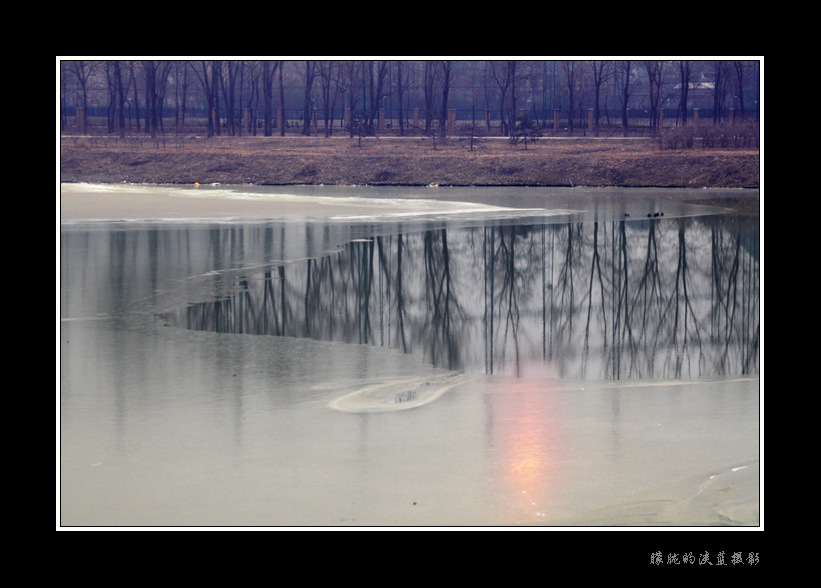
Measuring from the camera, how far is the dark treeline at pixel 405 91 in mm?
61094

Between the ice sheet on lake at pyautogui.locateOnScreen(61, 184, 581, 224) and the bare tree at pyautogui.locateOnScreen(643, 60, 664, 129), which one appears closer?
the ice sheet on lake at pyautogui.locateOnScreen(61, 184, 581, 224)

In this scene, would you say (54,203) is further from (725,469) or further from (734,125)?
(734,125)

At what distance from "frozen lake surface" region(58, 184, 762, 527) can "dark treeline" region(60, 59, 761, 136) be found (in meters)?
44.3

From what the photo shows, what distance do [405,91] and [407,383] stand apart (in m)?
60.4

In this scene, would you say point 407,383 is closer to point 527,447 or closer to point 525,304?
point 527,447

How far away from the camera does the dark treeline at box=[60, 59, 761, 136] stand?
61.1 meters

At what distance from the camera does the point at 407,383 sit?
877 centimetres

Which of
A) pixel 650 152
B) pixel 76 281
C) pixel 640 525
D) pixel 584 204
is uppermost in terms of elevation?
pixel 650 152

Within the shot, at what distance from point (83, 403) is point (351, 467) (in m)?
2.61

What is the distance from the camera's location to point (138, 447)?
7.02m

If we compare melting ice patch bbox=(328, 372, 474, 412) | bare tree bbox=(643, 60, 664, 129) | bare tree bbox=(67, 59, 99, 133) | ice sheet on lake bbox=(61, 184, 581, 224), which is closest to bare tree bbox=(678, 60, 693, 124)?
bare tree bbox=(643, 60, 664, 129)

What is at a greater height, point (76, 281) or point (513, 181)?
point (513, 181)

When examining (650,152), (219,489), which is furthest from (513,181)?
(219,489)

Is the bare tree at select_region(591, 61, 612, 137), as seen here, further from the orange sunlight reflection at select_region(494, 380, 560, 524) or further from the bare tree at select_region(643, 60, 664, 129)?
the orange sunlight reflection at select_region(494, 380, 560, 524)
